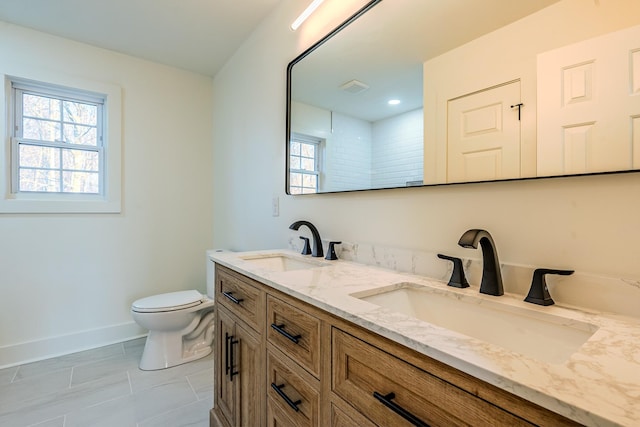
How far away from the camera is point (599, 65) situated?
74 centimetres

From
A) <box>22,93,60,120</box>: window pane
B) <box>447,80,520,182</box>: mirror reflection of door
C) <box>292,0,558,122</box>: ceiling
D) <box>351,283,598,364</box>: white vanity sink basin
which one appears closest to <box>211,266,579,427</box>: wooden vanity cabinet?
<box>351,283,598,364</box>: white vanity sink basin

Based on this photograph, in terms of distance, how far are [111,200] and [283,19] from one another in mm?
1981

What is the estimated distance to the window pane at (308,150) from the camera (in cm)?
172

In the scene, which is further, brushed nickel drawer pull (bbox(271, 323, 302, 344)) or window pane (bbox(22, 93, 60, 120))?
window pane (bbox(22, 93, 60, 120))

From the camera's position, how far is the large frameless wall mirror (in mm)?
737

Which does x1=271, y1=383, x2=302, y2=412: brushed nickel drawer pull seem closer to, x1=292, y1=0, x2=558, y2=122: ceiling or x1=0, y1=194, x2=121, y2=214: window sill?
x1=292, y1=0, x2=558, y2=122: ceiling

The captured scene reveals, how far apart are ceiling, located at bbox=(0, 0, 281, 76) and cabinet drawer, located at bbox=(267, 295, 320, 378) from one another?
6.35 ft

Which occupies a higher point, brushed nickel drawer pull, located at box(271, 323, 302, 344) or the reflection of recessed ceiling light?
the reflection of recessed ceiling light

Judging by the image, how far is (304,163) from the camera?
178 centimetres

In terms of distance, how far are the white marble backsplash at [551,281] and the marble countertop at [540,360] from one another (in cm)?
3

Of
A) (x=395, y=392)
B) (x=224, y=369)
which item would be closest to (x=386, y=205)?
(x=395, y=392)

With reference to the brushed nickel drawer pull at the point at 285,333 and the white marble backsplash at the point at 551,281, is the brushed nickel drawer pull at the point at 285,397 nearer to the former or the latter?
the brushed nickel drawer pull at the point at 285,333

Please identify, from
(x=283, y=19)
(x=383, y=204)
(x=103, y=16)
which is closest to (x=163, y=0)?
(x=103, y=16)

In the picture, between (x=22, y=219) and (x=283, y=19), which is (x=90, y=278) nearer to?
(x=22, y=219)
